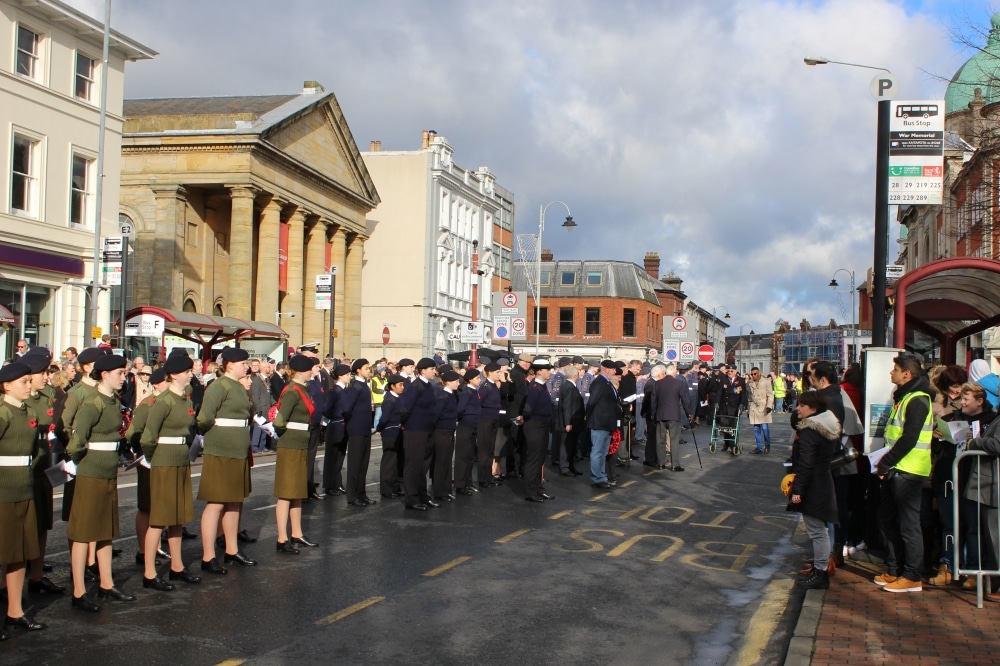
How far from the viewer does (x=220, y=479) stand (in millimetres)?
9039

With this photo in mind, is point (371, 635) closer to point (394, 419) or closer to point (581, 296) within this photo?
point (394, 419)

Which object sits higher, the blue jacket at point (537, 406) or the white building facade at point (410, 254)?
the white building facade at point (410, 254)

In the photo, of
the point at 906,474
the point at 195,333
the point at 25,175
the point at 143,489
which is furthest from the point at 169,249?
the point at 906,474

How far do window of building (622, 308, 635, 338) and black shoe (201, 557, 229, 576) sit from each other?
76.5 metres

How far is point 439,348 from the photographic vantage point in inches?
2468

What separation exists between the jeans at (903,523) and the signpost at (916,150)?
4.34 metres

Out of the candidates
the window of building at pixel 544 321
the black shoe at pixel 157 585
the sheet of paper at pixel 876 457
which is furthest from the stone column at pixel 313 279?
the sheet of paper at pixel 876 457

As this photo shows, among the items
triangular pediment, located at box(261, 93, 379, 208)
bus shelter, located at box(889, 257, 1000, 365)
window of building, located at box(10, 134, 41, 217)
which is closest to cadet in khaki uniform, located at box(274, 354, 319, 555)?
bus shelter, located at box(889, 257, 1000, 365)

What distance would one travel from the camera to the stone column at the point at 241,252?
137 ft

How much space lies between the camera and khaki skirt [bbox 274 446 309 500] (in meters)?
9.92

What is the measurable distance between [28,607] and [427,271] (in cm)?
5348

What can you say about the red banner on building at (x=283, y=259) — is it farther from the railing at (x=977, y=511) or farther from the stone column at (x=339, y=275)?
the railing at (x=977, y=511)

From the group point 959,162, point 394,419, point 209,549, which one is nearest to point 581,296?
point 959,162

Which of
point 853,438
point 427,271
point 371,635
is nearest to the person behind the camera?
point 371,635
